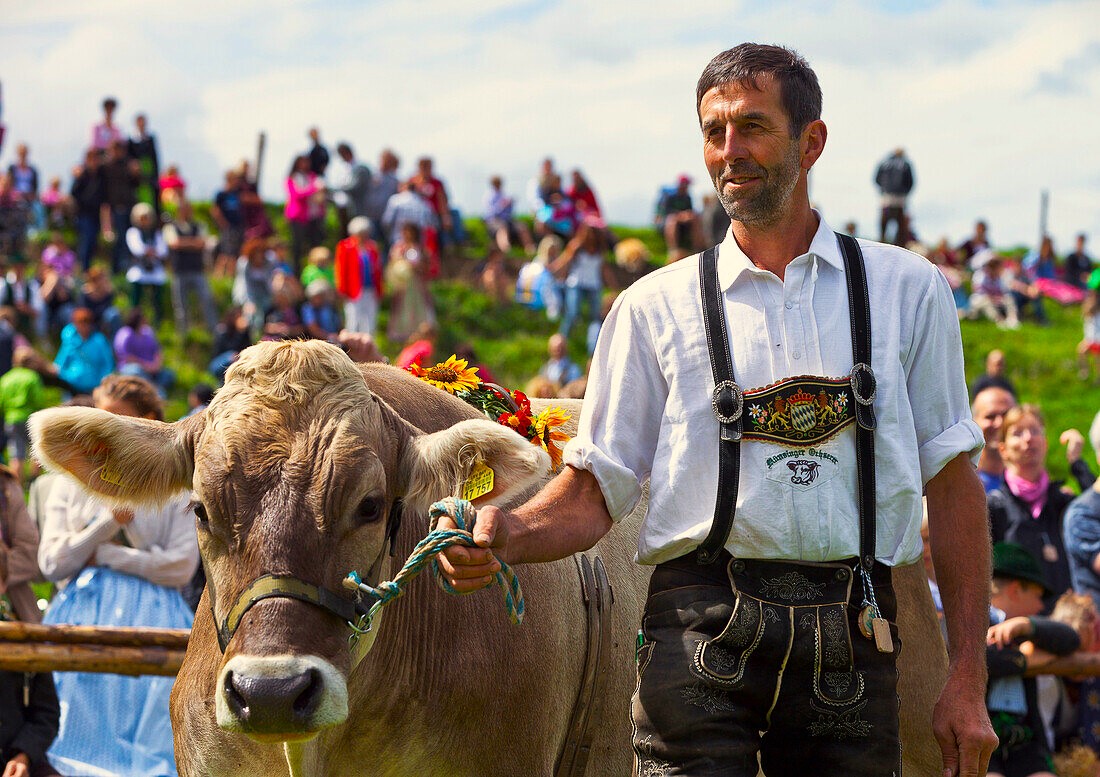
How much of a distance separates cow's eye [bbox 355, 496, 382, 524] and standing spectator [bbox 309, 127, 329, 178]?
20.5 m

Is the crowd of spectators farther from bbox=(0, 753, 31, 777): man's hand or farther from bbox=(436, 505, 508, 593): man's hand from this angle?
bbox=(436, 505, 508, 593): man's hand

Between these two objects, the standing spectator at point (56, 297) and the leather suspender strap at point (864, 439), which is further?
the standing spectator at point (56, 297)

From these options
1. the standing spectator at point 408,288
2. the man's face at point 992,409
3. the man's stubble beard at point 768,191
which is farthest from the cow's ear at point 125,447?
the standing spectator at point 408,288

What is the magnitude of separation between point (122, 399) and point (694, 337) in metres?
4.11

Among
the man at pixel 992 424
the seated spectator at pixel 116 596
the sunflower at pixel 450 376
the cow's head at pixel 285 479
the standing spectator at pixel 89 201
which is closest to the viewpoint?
the cow's head at pixel 285 479

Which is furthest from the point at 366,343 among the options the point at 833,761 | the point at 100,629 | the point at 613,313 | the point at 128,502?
the point at 833,761

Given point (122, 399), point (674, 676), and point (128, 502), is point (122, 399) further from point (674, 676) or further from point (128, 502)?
point (674, 676)

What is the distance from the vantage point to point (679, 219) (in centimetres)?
2734

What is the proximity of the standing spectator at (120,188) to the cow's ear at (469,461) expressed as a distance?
18.3 m

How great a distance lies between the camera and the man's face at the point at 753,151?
3.40m

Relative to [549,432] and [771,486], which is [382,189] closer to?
[549,432]

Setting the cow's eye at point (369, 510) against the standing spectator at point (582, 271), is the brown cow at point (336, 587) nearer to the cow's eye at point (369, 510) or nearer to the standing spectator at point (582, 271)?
the cow's eye at point (369, 510)

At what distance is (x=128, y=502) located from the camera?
4.05m

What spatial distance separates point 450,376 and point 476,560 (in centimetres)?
182
